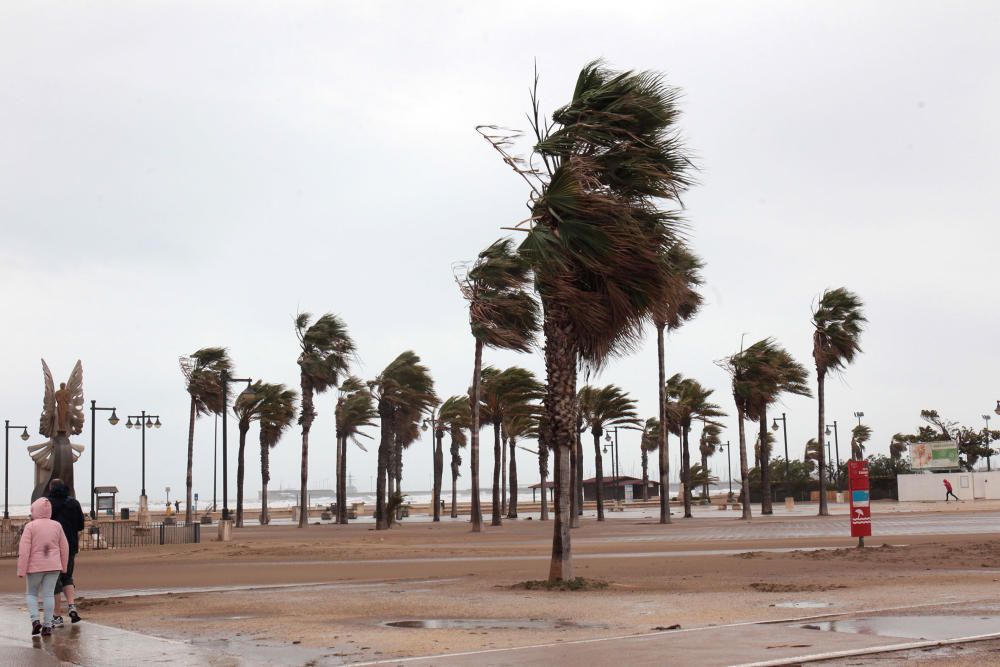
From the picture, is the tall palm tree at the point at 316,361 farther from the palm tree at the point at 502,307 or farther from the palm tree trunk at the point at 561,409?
the palm tree trunk at the point at 561,409

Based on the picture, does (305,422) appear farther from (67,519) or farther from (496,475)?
(67,519)

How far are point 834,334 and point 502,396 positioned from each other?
1706 centimetres

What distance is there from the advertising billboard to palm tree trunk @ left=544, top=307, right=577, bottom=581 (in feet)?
238

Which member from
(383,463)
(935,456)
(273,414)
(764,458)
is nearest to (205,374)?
(273,414)

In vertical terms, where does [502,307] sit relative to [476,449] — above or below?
above

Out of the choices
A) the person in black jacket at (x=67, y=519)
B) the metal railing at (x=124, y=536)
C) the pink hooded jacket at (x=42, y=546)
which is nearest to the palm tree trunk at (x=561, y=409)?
the person in black jacket at (x=67, y=519)

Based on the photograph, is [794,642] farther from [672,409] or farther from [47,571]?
[672,409]

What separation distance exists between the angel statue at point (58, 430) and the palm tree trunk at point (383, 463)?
779 inches

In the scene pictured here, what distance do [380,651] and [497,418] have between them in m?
47.4

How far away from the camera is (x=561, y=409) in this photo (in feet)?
57.6

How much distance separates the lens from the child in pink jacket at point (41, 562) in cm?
1207

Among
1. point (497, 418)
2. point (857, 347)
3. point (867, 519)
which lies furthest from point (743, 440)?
point (867, 519)

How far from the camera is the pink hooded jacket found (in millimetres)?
12195

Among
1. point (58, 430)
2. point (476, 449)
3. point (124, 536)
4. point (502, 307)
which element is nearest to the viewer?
point (58, 430)
